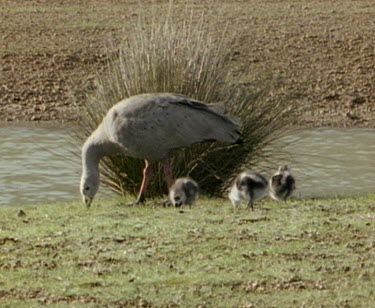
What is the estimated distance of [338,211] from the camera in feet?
40.1

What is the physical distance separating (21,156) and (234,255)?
9446 mm

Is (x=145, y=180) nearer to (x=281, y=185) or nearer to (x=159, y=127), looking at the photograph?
(x=159, y=127)

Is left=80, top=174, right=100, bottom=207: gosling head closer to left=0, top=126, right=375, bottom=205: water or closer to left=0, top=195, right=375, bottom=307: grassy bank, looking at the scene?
left=0, top=195, right=375, bottom=307: grassy bank

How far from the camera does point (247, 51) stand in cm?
2431

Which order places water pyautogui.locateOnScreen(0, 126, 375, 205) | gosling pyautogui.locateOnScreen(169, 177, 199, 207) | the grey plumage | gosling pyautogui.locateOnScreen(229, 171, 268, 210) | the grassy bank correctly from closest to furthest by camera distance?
the grassy bank → gosling pyautogui.locateOnScreen(229, 171, 268, 210) → gosling pyautogui.locateOnScreen(169, 177, 199, 207) → the grey plumage → water pyautogui.locateOnScreen(0, 126, 375, 205)

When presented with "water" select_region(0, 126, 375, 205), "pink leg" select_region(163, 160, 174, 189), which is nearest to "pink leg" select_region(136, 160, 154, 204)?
"pink leg" select_region(163, 160, 174, 189)

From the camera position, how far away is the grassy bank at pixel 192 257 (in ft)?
29.8

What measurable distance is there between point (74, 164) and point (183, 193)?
18.2 ft

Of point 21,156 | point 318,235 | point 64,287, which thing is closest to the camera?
point 64,287

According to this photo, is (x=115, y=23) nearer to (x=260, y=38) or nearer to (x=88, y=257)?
(x=260, y=38)

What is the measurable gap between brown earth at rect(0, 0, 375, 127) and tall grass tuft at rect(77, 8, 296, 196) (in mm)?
5099

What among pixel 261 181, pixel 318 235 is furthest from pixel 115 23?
pixel 318 235

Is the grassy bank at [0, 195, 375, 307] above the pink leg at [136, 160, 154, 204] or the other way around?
above

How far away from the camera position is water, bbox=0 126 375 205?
16766 millimetres
